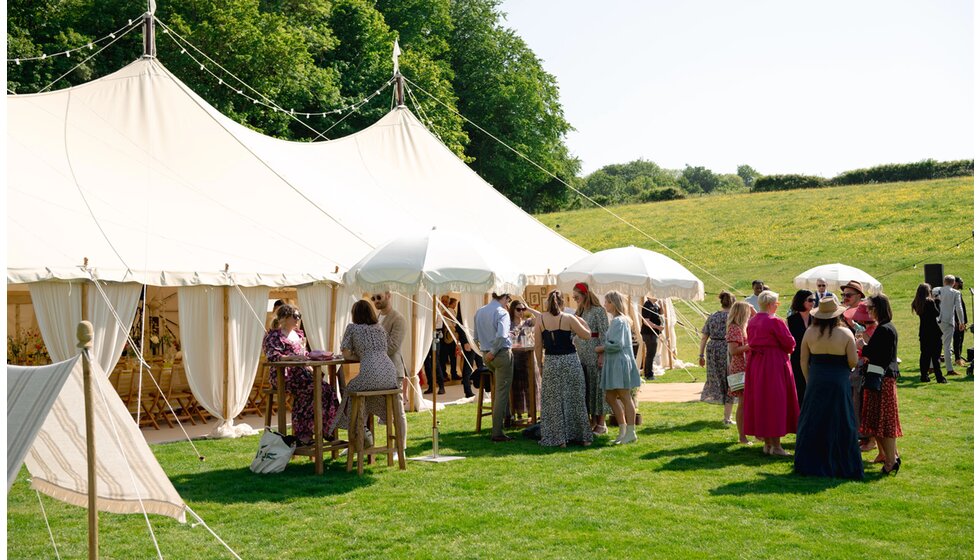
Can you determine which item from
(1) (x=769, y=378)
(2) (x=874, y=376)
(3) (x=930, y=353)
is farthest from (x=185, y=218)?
(3) (x=930, y=353)

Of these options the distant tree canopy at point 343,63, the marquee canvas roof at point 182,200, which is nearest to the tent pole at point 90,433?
the marquee canvas roof at point 182,200

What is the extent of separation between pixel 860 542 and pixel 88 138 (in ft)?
31.0

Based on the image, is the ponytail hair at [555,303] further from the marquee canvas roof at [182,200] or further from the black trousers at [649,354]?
the black trousers at [649,354]

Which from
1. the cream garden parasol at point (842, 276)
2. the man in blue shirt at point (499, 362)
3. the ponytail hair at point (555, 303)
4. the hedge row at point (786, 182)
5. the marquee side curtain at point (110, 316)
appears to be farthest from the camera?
the hedge row at point (786, 182)

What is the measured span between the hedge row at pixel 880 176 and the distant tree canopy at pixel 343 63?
12.4m

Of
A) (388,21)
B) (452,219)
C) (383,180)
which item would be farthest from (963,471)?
(388,21)

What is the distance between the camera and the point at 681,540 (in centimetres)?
575

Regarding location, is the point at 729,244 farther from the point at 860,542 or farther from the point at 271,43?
the point at 860,542

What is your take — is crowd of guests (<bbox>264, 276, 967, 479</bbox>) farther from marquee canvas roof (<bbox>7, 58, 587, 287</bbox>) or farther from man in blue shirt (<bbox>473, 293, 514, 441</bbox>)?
marquee canvas roof (<bbox>7, 58, 587, 287</bbox>)

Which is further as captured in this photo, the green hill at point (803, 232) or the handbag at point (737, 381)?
the green hill at point (803, 232)

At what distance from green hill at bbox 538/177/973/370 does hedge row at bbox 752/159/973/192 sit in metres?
2.08

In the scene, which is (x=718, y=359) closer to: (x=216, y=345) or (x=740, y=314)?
(x=740, y=314)

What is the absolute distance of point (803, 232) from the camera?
1443 inches

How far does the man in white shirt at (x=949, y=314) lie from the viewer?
13.8 m
